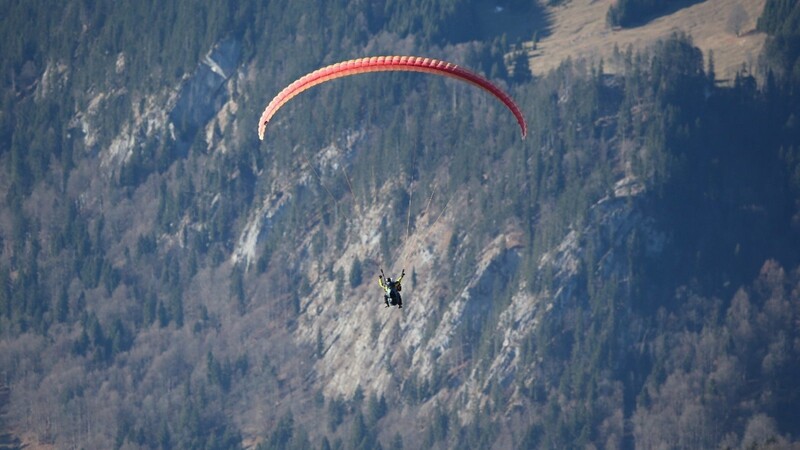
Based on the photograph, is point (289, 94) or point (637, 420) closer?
point (289, 94)

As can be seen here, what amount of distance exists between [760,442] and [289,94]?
96388mm

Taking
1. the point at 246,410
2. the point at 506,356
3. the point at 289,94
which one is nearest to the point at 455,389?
the point at 506,356

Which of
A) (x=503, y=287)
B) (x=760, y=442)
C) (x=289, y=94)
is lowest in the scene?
(x=760, y=442)

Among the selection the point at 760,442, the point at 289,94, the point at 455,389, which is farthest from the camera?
the point at 455,389

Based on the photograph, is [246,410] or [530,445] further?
[246,410]

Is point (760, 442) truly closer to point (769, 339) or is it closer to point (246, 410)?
point (769, 339)

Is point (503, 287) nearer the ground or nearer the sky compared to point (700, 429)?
nearer the sky

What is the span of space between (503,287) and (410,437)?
665 inches

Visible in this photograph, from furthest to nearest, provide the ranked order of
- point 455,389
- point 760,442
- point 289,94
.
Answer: point 455,389 → point 760,442 → point 289,94

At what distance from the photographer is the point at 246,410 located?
647 ft

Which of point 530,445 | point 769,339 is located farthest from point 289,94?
point 769,339

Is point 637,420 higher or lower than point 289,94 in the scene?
lower

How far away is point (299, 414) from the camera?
193500mm

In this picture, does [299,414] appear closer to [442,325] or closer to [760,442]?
[442,325]
